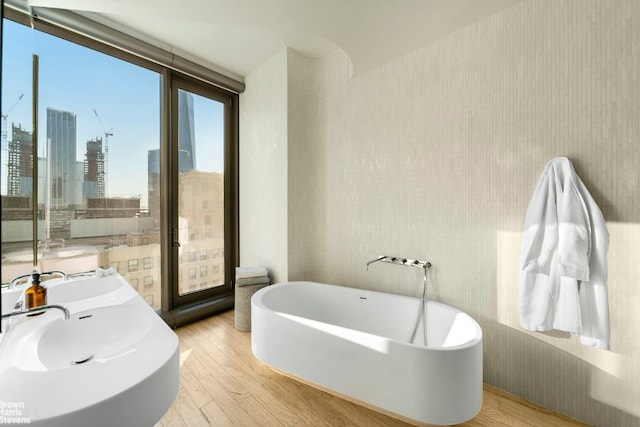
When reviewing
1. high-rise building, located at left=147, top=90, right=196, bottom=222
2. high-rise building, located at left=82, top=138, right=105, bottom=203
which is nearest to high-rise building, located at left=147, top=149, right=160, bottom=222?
high-rise building, located at left=147, top=90, right=196, bottom=222

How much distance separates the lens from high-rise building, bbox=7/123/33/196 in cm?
91

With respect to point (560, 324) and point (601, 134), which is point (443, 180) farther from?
point (560, 324)

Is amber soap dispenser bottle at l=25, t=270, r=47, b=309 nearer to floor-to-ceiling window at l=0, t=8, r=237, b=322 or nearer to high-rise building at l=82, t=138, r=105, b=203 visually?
floor-to-ceiling window at l=0, t=8, r=237, b=322

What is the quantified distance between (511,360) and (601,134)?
5.03ft

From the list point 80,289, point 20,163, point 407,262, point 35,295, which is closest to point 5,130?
point 20,163

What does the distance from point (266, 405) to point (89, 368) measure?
1286 mm

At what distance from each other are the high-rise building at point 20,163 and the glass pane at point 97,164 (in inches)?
37.2

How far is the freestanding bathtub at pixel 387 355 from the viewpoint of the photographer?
53.9 inches

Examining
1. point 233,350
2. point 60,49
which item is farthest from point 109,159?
point 233,350

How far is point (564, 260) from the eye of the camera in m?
1.50

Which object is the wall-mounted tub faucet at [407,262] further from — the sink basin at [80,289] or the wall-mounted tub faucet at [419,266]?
the sink basin at [80,289]

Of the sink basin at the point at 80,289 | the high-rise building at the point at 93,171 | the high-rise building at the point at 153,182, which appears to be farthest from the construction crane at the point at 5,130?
the high-rise building at the point at 153,182

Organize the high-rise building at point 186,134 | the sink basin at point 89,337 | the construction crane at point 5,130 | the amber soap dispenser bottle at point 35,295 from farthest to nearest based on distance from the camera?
1. the high-rise building at point 186,134
2. the amber soap dispenser bottle at point 35,295
3. the sink basin at point 89,337
4. the construction crane at point 5,130

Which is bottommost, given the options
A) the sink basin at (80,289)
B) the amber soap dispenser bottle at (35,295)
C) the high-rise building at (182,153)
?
the sink basin at (80,289)
